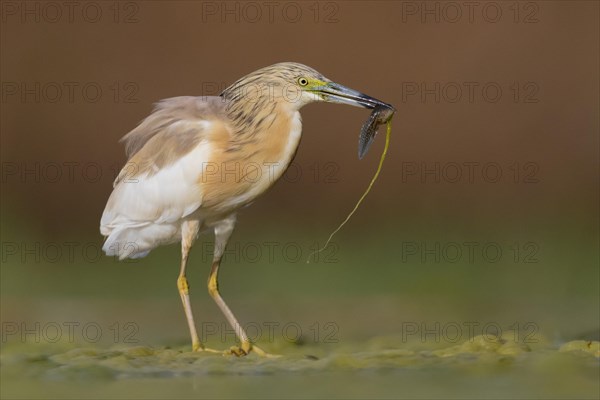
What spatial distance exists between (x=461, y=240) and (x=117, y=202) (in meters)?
3.53

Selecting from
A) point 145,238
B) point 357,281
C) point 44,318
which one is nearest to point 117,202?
point 145,238

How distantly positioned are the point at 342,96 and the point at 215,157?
0.63 meters

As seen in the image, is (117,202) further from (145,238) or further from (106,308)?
(106,308)

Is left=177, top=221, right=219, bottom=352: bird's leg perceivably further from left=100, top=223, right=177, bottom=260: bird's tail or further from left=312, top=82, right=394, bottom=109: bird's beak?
left=312, top=82, right=394, bottom=109: bird's beak

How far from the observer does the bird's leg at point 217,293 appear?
6.63 metres

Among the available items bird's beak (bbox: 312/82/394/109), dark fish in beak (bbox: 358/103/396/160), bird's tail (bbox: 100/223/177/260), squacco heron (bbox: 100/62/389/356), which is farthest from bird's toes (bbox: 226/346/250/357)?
bird's beak (bbox: 312/82/394/109)

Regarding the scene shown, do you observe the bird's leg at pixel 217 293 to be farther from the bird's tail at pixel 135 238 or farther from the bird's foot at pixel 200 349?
the bird's tail at pixel 135 238

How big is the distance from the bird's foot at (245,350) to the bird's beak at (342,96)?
1168mm

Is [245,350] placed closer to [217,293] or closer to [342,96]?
[217,293]

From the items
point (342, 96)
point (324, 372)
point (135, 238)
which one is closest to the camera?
point (324, 372)

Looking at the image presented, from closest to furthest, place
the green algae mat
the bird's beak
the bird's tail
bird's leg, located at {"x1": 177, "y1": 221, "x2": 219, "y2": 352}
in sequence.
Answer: the green algae mat → the bird's beak → bird's leg, located at {"x1": 177, "y1": 221, "x2": 219, "y2": 352} → the bird's tail

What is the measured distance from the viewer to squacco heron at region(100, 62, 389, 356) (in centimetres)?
657

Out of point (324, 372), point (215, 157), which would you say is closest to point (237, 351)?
point (324, 372)

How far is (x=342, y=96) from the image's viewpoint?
21.5ft
